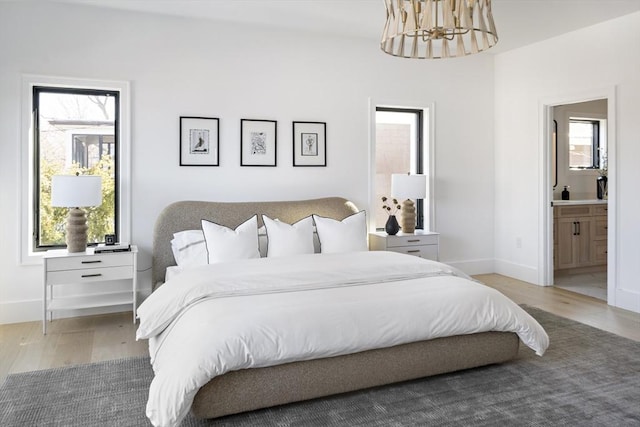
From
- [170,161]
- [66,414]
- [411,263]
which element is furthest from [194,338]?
[170,161]

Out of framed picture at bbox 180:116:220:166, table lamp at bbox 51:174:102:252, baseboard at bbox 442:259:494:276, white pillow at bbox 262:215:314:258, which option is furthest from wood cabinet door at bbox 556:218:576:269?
table lamp at bbox 51:174:102:252

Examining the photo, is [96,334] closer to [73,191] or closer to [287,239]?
[73,191]

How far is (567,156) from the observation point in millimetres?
6379

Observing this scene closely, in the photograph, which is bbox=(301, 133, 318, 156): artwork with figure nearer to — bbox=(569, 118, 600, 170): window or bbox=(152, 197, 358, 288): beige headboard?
bbox=(152, 197, 358, 288): beige headboard

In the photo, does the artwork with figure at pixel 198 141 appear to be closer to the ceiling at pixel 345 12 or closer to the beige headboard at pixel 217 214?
the beige headboard at pixel 217 214

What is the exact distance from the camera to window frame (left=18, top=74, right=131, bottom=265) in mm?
3980

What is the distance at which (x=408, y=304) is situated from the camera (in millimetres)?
2648

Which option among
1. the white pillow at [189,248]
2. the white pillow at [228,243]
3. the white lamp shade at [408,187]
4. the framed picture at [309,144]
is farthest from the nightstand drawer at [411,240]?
the white pillow at [189,248]

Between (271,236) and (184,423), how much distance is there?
1.98 m

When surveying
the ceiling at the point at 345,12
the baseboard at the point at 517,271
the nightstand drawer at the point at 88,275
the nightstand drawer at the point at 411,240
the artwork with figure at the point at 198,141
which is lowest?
the baseboard at the point at 517,271

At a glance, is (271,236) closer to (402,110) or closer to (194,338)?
(194,338)

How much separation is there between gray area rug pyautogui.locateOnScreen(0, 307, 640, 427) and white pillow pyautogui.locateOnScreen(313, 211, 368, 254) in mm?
1704

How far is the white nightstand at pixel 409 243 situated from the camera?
4.84 m

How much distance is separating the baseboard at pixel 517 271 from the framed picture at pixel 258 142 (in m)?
3.17
